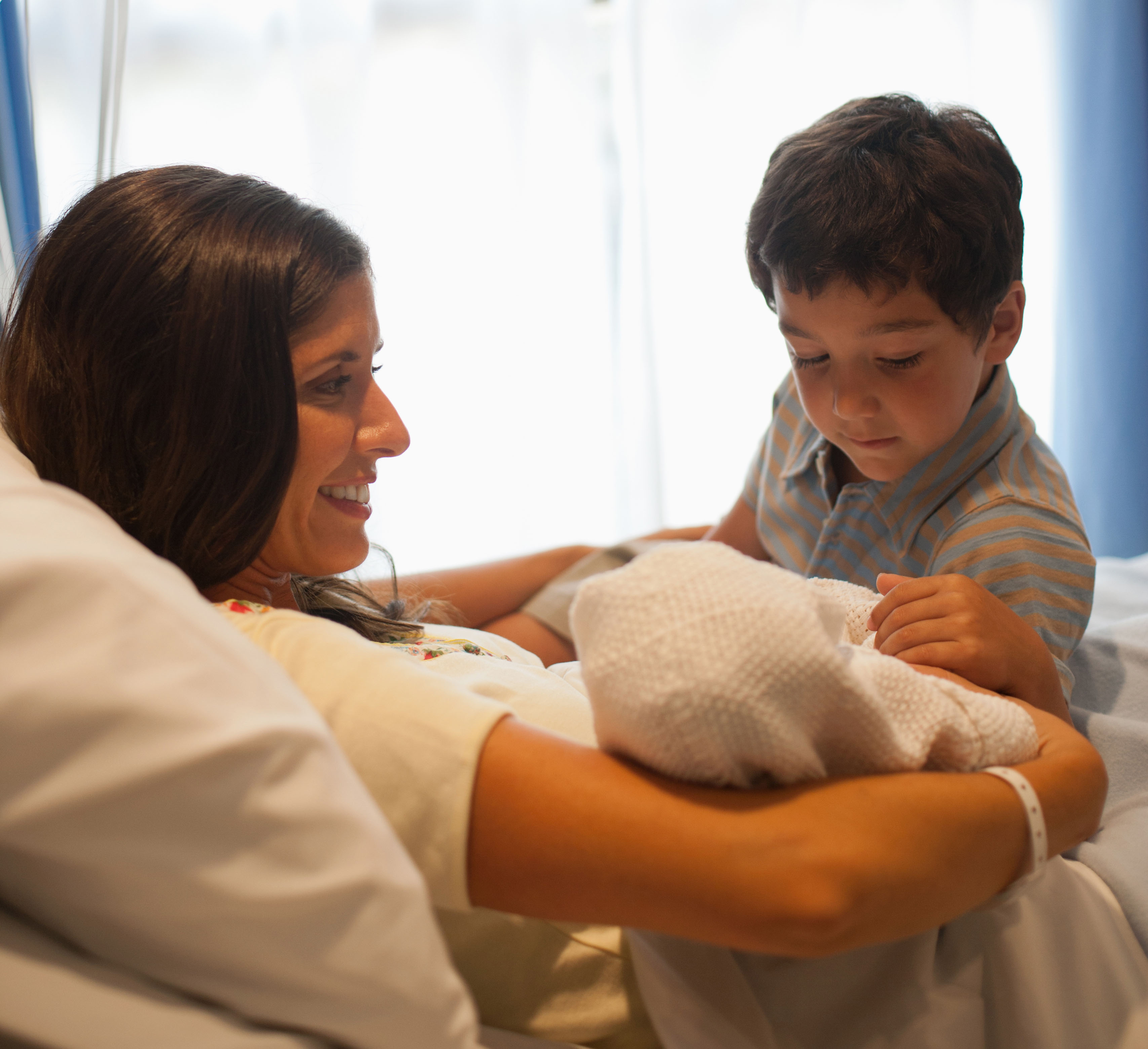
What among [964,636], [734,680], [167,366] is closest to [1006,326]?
[964,636]

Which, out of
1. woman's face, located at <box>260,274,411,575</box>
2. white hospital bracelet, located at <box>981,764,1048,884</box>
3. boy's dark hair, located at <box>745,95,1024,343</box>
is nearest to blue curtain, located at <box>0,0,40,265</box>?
woman's face, located at <box>260,274,411,575</box>

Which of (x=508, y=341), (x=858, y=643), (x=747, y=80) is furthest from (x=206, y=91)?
(x=858, y=643)

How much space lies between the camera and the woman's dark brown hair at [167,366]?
0.77 metres

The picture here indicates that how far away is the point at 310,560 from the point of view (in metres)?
0.91

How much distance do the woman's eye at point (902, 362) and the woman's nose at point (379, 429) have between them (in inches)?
22.3

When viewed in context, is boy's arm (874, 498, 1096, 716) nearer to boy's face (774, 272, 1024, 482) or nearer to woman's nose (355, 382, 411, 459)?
boy's face (774, 272, 1024, 482)

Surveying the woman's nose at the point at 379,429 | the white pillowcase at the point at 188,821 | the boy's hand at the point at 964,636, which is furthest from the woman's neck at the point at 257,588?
the boy's hand at the point at 964,636

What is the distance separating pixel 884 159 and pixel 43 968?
1.09 metres

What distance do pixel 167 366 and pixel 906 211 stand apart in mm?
797

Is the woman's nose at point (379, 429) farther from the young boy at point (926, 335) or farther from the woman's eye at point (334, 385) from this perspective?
the young boy at point (926, 335)

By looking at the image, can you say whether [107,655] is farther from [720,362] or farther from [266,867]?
[720,362]

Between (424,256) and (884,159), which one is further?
(424,256)

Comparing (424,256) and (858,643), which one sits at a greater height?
(424,256)

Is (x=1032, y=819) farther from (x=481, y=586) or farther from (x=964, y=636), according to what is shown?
(x=481, y=586)
